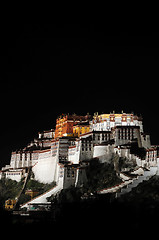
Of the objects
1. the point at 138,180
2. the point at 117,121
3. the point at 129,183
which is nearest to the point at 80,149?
the point at 117,121

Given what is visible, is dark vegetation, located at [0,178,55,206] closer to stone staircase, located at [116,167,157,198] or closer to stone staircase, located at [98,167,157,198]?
stone staircase, located at [98,167,157,198]

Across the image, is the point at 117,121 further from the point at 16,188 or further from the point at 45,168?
the point at 16,188

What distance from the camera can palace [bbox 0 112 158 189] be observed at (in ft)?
211

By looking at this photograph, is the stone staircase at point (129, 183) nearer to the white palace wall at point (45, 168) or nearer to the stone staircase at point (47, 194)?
the stone staircase at point (47, 194)

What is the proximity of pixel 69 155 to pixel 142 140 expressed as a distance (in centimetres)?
1100

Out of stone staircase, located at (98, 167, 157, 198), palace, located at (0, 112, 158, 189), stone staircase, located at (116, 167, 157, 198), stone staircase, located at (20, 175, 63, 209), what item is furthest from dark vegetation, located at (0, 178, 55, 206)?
stone staircase, located at (116, 167, 157, 198)

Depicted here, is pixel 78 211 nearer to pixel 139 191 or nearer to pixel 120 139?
pixel 139 191

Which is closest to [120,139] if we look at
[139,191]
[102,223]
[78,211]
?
[139,191]

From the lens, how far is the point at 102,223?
4450 centimetres

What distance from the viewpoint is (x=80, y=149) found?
68812 mm

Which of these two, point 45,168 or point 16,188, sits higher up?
point 45,168

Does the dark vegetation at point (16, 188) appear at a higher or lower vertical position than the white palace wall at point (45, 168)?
lower

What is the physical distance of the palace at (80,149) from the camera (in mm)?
64438

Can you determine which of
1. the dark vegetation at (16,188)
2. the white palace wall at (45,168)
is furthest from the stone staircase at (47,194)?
the white palace wall at (45,168)
